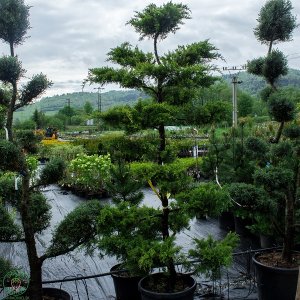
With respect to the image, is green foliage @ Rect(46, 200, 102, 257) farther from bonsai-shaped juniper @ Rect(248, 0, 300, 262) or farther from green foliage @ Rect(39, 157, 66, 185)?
bonsai-shaped juniper @ Rect(248, 0, 300, 262)

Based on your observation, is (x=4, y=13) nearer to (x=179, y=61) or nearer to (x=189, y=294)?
(x=179, y=61)

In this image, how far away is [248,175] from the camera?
17.8ft

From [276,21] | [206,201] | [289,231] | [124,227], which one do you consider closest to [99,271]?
[124,227]

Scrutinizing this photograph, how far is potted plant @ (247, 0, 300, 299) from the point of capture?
348 cm

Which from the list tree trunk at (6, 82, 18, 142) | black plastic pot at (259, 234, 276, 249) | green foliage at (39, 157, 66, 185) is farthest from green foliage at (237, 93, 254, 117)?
tree trunk at (6, 82, 18, 142)

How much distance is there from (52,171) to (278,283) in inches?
86.1

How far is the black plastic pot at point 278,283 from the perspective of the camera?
3.51 meters

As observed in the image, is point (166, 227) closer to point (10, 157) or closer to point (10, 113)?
point (10, 157)

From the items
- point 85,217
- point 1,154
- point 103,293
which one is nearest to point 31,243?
point 85,217

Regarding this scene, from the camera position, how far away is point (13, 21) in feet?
9.83

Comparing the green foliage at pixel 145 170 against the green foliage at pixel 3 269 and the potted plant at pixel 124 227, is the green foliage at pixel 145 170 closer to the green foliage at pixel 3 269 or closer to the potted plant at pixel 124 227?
the potted plant at pixel 124 227

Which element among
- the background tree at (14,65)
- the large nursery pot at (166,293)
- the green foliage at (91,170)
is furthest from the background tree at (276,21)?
the green foliage at (91,170)

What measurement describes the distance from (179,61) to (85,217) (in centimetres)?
146

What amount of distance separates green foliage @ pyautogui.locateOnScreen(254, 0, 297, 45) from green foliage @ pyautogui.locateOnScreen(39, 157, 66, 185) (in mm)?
2149
